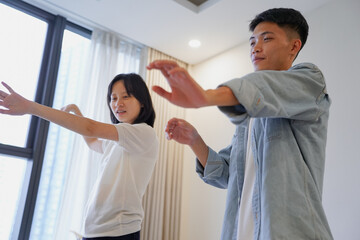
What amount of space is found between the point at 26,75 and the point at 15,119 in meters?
0.38

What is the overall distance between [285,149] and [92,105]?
223cm

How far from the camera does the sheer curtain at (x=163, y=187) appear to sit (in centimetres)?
291

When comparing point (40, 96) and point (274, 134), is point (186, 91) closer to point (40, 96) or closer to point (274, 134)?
point (274, 134)

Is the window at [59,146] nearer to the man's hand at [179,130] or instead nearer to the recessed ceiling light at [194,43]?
the recessed ceiling light at [194,43]

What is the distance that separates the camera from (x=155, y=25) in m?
2.95

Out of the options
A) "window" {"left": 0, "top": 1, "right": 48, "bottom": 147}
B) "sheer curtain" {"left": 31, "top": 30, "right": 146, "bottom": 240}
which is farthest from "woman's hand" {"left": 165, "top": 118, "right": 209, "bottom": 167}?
"window" {"left": 0, "top": 1, "right": 48, "bottom": 147}

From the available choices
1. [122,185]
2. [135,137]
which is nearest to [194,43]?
[135,137]

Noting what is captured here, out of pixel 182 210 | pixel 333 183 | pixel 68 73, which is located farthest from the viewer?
pixel 182 210

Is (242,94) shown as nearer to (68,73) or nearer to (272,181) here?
(272,181)

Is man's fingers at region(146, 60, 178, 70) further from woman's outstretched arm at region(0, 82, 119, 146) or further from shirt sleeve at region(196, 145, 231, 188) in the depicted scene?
woman's outstretched arm at region(0, 82, 119, 146)

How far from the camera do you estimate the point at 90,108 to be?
2.82m

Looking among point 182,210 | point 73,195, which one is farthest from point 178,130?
point 182,210

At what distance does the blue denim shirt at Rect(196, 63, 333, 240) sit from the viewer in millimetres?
757

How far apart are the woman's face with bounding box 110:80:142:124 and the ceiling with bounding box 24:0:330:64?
1.10 metres
